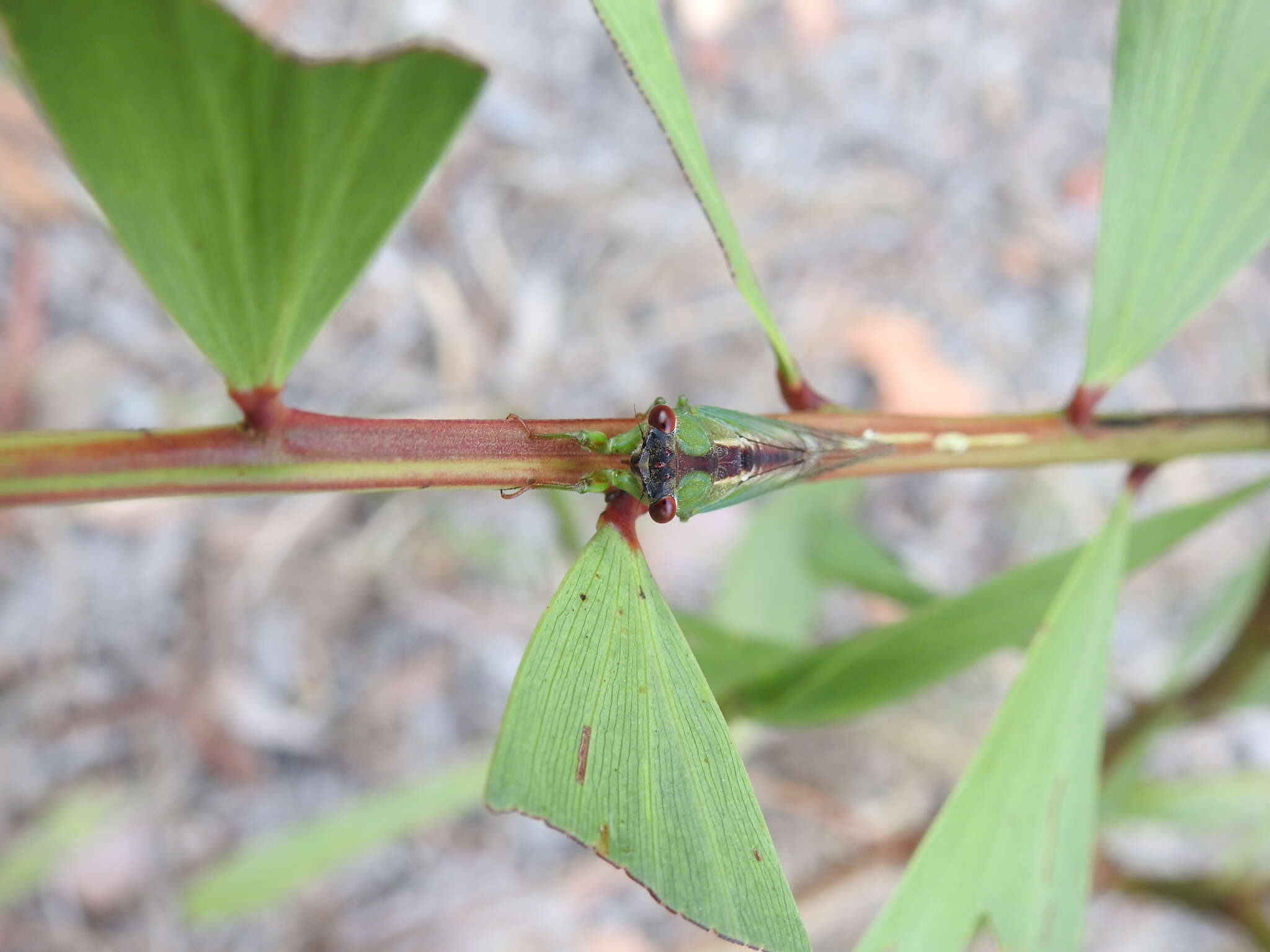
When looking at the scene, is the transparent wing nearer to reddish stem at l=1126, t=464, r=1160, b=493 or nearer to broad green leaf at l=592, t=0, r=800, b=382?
broad green leaf at l=592, t=0, r=800, b=382

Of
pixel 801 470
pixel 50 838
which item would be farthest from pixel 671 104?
pixel 50 838

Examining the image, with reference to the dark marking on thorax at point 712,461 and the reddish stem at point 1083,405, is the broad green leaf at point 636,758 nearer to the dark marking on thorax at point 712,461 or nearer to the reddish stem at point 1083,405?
the dark marking on thorax at point 712,461

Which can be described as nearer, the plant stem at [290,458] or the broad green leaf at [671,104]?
the plant stem at [290,458]

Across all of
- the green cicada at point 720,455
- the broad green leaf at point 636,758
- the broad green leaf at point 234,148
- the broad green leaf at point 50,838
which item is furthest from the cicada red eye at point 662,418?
the broad green leaf at point 50,838

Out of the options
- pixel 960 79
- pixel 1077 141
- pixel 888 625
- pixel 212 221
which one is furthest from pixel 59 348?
pixel 1077 141

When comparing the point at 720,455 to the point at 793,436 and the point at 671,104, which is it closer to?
the point at 793,436
